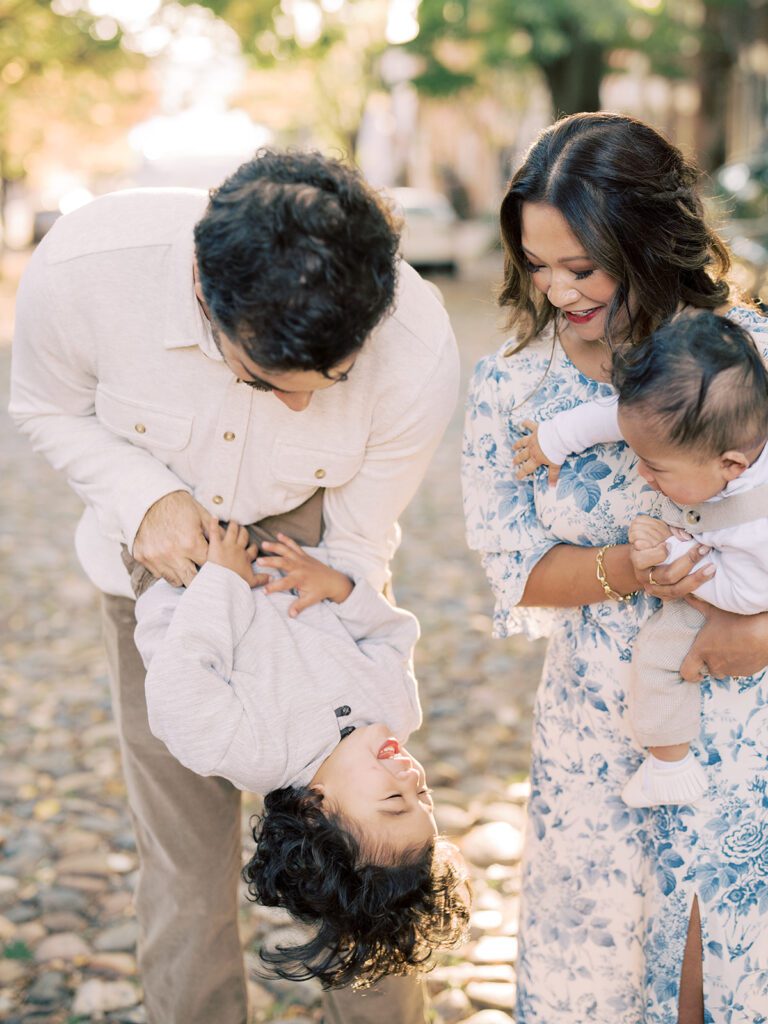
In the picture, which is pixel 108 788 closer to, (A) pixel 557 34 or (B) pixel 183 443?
(B) pixel 183 443

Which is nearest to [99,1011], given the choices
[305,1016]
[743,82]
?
[305,1016]

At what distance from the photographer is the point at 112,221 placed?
2475mm

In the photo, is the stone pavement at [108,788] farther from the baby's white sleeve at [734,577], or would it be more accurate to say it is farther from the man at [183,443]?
the baby's white sleeve at [734,577]

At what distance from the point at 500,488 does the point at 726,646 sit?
610mm

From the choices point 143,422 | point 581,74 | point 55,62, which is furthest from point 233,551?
point 55,62

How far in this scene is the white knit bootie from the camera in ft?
7.79

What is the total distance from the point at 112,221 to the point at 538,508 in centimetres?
109

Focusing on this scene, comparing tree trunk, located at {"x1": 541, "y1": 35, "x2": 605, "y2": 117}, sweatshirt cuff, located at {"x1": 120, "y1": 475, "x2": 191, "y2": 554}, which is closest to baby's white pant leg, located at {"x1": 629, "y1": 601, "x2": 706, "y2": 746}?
sweatshirt cuff, located at {"x1": 120, "y1": 475, "x2": 191, "y2": 554}

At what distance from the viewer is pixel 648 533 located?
2.31m

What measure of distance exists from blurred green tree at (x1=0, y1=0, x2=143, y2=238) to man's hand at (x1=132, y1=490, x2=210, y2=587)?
1853 centimetres

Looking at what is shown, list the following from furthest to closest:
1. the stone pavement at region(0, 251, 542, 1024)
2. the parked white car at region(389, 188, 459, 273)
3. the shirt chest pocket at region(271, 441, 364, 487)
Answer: the parked white car at region(389, 188, 459, 273), the stone pavement at region(0, 251, 542, 1024), the shirt chest pocket at region(271, 441, 364, 487)

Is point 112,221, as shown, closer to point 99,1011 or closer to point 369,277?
point 369,277

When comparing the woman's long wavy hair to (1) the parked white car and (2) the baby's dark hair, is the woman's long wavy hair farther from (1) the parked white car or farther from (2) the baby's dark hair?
(1) the parked white car

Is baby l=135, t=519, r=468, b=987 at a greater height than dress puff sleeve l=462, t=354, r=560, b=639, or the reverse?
dress puff sleeve l=462, t=354, r=560, b=639
